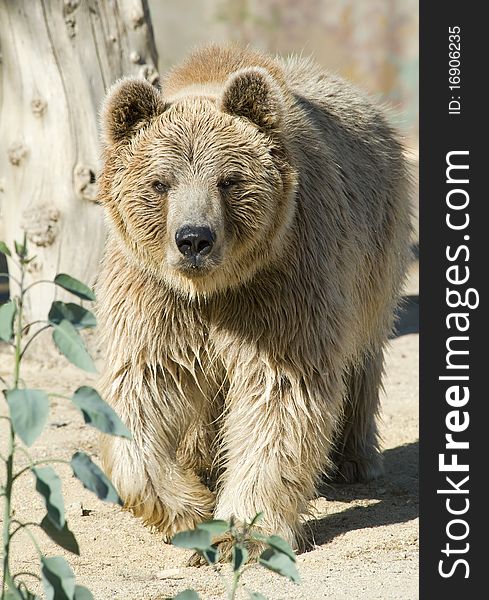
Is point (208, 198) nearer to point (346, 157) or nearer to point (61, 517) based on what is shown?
point (346, 157)

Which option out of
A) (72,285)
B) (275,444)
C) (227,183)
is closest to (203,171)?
(227,183)

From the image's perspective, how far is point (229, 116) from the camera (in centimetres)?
482

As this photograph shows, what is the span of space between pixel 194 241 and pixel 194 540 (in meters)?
1.71

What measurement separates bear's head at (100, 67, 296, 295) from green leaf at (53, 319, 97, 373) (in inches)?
65.9

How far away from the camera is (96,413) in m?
2.81

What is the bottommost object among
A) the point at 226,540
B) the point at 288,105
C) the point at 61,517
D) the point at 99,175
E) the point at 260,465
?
the point at 61,517

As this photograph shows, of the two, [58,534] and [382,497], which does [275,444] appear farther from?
[58,534]

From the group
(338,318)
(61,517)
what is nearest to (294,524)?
(338,318)

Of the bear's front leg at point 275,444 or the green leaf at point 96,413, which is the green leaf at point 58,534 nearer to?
the green leaf at point 96,413

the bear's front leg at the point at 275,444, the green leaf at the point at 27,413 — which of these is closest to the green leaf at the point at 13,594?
the green leaf at the point at 27,413

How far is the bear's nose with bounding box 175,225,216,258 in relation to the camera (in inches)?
173

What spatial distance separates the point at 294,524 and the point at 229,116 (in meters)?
1.93

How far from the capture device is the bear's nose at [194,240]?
439 centimetres

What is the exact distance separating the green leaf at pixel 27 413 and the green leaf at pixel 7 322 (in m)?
0.21
